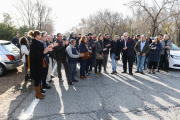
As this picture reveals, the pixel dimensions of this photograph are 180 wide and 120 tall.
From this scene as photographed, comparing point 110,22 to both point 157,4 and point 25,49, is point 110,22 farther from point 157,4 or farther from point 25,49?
point 25,49

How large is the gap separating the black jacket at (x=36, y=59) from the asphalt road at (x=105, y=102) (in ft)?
2.46

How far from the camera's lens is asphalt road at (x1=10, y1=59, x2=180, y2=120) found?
3.23 meters

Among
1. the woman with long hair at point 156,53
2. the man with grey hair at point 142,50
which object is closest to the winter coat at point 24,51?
the man with grey hair at point 142,50

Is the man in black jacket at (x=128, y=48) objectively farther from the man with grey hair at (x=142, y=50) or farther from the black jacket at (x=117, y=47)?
the man with grey hair at (x=142, y=50)

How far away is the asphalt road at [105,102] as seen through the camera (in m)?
3.23

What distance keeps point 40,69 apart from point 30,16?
37424mm

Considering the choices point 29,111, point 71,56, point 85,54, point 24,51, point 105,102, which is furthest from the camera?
point 85,54

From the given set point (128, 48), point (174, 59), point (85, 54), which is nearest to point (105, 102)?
point (85, 54)

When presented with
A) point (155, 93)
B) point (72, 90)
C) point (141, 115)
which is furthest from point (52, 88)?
point (155, 93)

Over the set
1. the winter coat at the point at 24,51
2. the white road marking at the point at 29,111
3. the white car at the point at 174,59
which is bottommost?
the white road marking at the point at 29,111

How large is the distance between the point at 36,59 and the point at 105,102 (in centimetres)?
230

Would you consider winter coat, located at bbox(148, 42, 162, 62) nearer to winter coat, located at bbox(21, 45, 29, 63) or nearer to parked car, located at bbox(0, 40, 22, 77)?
winter coat, located at bbox(21, 45, 29, 63)

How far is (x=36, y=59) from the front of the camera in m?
3.98

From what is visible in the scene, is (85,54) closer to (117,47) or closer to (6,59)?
(117,47)
